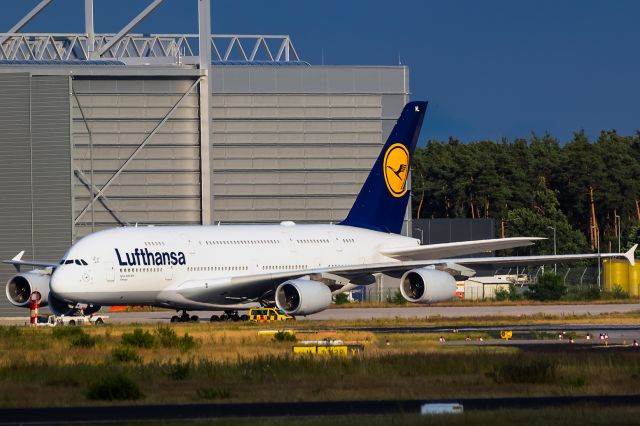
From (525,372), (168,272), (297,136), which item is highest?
(297,136)

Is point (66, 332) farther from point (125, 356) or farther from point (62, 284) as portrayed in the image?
point (125, 356)

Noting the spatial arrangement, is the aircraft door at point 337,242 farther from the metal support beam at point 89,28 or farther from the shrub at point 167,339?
the metal support beam at point 89,28

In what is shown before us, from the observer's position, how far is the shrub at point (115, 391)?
27156 mm

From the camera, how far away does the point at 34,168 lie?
82062mm

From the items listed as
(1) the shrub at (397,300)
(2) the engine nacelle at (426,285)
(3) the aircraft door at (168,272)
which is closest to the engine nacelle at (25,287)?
(3) the aircraft door at (168,272)

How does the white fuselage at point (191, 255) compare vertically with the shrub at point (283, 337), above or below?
above

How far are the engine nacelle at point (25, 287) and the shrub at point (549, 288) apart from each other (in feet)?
110

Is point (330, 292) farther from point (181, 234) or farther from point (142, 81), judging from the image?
point (142, 81)

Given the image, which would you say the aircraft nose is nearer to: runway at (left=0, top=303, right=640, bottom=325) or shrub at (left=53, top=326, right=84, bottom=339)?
shrub at (left=53, top=326, right=84, bottom=339)

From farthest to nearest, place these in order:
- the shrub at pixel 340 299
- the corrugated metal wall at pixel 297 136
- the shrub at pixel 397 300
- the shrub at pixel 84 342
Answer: the corrugated metal wall at pixel 297 136
the shrub at pixel 397 300
the shrub at pixel 340 299
the shrub at pixel 84 342

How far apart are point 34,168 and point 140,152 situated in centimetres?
783

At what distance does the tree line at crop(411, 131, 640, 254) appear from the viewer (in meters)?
157

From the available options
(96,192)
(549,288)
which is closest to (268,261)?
(96,192)

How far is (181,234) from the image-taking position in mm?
59000
